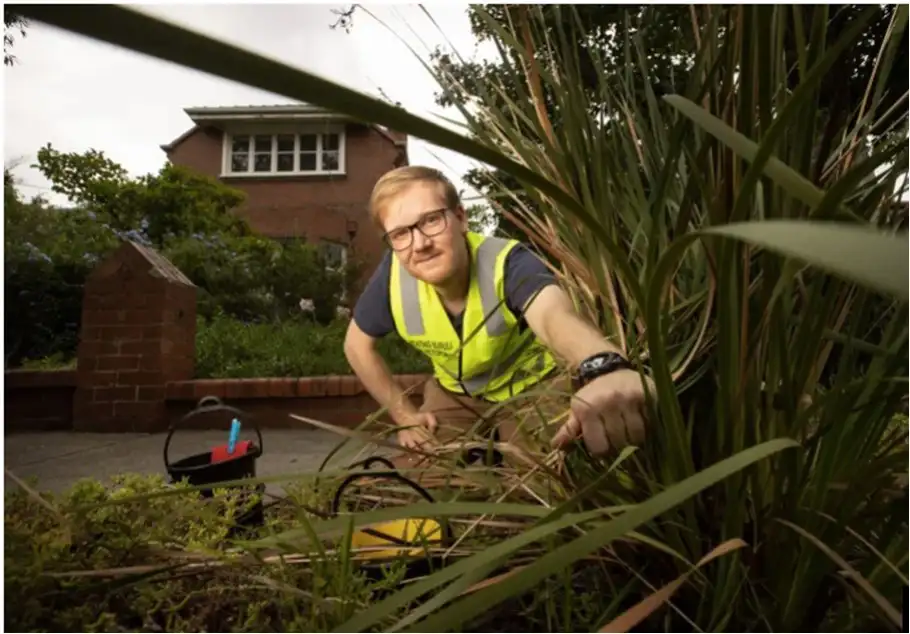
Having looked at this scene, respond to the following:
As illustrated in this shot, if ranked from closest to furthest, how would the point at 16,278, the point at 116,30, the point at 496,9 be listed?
the point at 116,30 < the point at 16,278 < the point at 496,9

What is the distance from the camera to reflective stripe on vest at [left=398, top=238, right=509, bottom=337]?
0.47 meters

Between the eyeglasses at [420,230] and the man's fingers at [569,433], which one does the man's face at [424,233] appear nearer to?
the eyeglasses at [420,230]

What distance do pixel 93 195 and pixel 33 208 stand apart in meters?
0.05

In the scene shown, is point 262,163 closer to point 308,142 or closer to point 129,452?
point 308,142

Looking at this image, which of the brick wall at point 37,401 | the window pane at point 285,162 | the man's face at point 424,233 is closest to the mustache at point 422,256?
the man's face at point 424,233

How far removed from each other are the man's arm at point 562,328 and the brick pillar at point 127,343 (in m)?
0.25

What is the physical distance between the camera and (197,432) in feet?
1.55

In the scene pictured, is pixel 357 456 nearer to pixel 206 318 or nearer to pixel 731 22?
pixel 206 318

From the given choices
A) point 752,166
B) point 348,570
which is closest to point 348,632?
point 348,570

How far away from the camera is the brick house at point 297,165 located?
0.43 meters

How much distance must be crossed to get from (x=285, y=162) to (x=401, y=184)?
0.08m

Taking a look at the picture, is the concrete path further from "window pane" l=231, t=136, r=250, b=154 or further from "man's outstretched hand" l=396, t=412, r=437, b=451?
"window pane" l=231, t=136, r=250, b=154

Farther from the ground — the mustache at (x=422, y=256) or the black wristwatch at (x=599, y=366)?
the mustache at (x=422, y=256)

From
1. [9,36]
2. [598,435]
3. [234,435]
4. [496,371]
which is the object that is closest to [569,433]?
[598,435]
